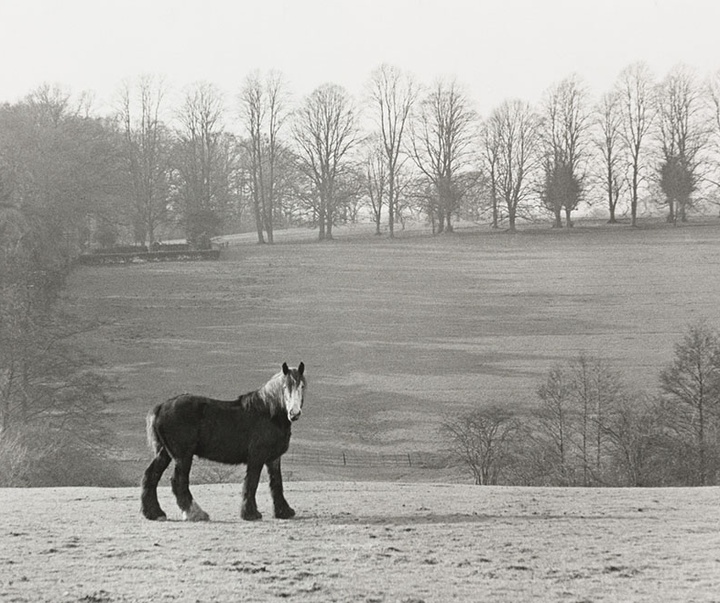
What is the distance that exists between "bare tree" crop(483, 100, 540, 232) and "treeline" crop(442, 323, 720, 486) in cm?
5701

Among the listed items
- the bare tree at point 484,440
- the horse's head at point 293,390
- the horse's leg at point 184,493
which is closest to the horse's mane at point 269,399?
the horse's head at point 293,390

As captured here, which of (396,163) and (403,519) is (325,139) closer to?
(396,163)

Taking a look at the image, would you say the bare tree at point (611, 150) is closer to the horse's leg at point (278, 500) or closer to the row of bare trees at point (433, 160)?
the row of bare trees at point (433, 160)

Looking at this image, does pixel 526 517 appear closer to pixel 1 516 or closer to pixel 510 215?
pixel 1 516

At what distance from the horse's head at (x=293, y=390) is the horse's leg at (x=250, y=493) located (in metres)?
0.99

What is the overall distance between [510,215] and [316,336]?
46169 mm

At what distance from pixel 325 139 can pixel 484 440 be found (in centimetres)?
6844

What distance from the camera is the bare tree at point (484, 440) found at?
35.7 meters

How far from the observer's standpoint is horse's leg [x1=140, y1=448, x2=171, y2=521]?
12547 millimetres

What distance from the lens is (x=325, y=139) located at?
101125mm

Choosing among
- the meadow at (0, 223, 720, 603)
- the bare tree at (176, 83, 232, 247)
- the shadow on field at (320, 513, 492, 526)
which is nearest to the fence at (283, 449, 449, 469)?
the meadow at (0, 223, 720, 603)

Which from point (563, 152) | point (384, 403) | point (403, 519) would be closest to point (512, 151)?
point (563, 152)

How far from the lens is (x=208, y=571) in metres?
9.28

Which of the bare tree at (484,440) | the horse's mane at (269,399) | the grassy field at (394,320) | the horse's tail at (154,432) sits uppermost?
the horse's mane at (269,399)
